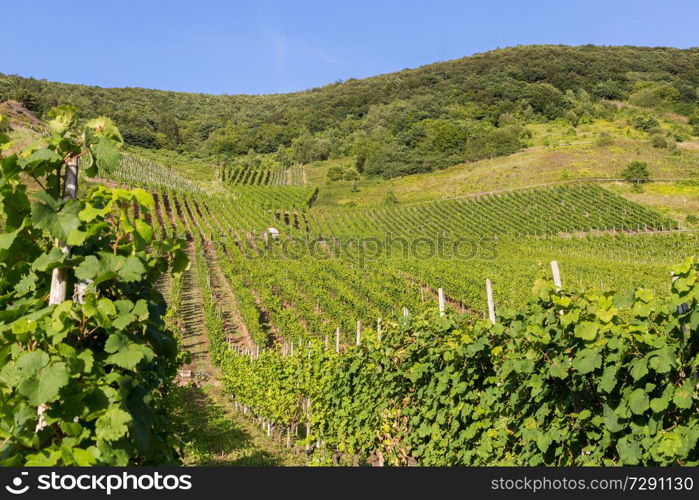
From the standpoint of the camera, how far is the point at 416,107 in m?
115

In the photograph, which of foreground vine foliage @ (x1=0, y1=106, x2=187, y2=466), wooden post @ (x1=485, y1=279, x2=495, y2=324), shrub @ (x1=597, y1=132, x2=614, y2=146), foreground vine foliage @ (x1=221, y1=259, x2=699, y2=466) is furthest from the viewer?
shrub @ (x1=597, y1=132, x2=614, y2=146)

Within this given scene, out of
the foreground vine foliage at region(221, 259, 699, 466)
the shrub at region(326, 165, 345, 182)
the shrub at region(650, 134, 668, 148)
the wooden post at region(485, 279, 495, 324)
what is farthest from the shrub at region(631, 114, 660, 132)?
the foreground vine foliage at region(221, 259, 699, 466)

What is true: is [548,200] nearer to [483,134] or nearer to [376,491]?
[483,134]

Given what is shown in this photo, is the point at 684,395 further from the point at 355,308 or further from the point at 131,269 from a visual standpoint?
the point at 355,308

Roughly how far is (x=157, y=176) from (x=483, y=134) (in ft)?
166

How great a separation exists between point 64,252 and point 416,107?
11655cm

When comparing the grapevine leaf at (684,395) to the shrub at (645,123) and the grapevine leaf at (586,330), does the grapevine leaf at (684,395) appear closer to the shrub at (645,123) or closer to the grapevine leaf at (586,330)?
the grapevine leaf at (586,330)

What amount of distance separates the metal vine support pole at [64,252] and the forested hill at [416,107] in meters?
79.1

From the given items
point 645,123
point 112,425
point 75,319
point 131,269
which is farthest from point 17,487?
point 645,123

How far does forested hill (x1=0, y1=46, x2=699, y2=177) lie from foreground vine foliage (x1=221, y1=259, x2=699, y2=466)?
75.3 m

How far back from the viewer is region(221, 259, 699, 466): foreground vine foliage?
11.5 ft

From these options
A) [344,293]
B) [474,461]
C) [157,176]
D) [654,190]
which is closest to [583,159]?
[654,190]

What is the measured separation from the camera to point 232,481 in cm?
257

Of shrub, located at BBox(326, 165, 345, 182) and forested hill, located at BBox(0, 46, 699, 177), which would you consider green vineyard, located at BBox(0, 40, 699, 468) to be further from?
forested hill, located at BBox(0, 46, 699, 177)
